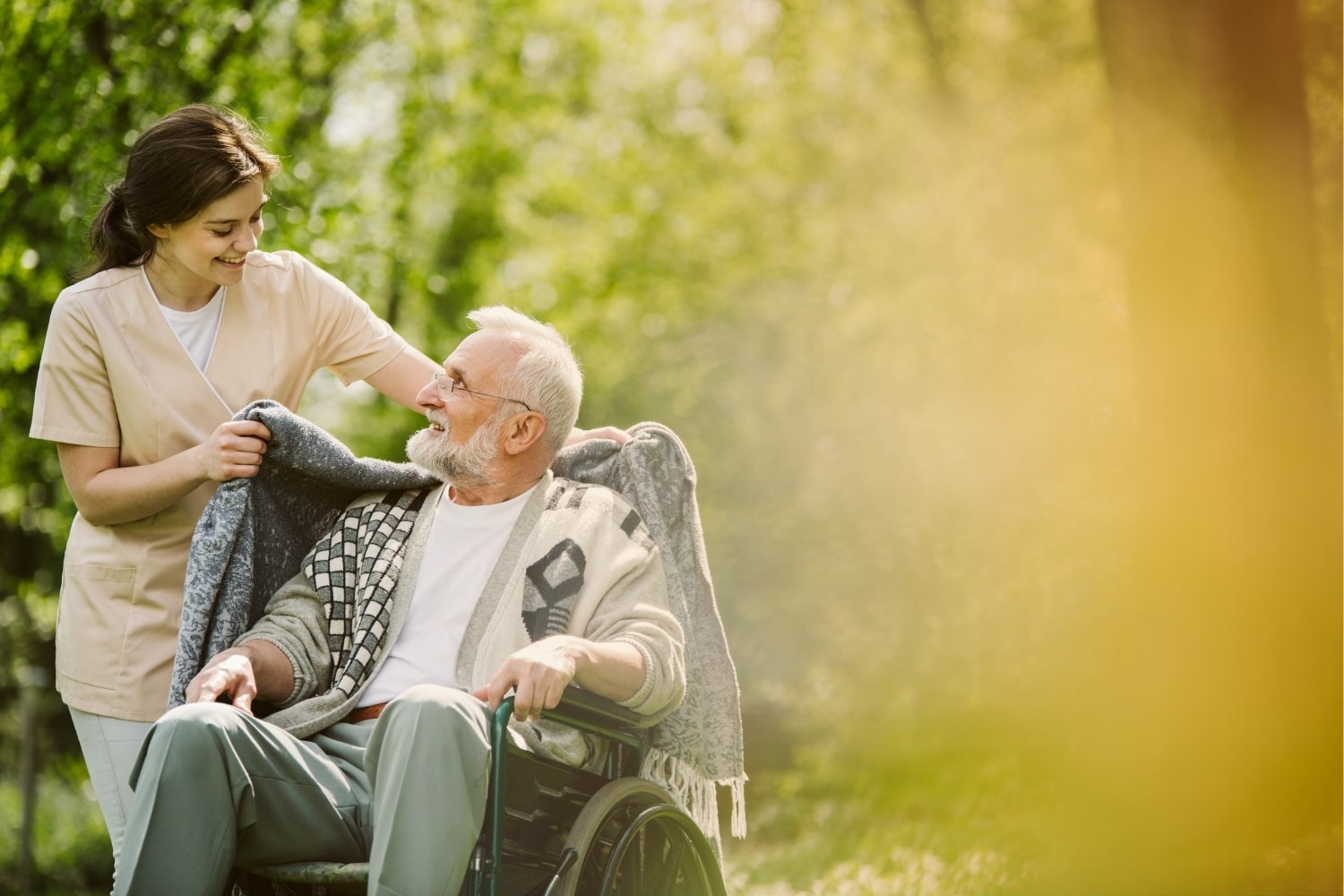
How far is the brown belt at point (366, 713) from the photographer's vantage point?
2666 millimetres

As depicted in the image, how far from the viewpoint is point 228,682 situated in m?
2.46

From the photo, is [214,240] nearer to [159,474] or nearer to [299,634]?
[159,474]

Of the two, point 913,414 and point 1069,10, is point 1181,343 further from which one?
point 1069,10

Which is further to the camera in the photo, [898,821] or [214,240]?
[898,821]

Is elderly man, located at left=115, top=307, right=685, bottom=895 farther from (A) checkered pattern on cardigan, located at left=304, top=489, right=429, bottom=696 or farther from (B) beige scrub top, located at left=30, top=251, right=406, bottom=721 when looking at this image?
(B) beige scrub top, located at left=30, top=251, right=406, bottom=721

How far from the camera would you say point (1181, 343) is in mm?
4402

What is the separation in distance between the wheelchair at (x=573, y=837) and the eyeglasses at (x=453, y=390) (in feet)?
2.23

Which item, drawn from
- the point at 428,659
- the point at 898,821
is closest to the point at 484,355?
the point at 428,659

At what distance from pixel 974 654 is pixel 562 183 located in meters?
10.2

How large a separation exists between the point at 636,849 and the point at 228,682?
0.80 metres

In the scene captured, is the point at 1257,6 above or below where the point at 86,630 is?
above

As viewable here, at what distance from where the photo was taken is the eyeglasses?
110 inches

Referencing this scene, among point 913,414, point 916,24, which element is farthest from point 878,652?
point 916,24

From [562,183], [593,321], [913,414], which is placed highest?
[562,183]
